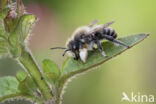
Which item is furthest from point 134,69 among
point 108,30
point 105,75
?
point 108,30

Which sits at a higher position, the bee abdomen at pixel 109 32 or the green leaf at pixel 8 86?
the bee abdomen at pixel 109 32

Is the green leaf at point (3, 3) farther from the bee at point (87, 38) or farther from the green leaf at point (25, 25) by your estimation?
the bee at point (87, 38)

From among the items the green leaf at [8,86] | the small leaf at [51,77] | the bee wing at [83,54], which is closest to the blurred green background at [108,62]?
the bee wing at [83,54]

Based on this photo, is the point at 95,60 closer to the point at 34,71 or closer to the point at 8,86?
the point at 34,71

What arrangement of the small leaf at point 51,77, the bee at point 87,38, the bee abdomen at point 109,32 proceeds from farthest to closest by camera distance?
the bee abdomen at point 109,32 < the bee at point 87,38 < the small leaf at point 51,77

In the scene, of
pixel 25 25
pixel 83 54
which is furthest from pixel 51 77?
pixel 25 25

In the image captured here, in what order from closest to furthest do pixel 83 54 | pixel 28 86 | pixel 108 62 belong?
1. pixel 28 86
2. pixel 83 54
3. pixel 108 62

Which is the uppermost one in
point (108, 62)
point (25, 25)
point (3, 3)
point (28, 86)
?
point (3, 3)
